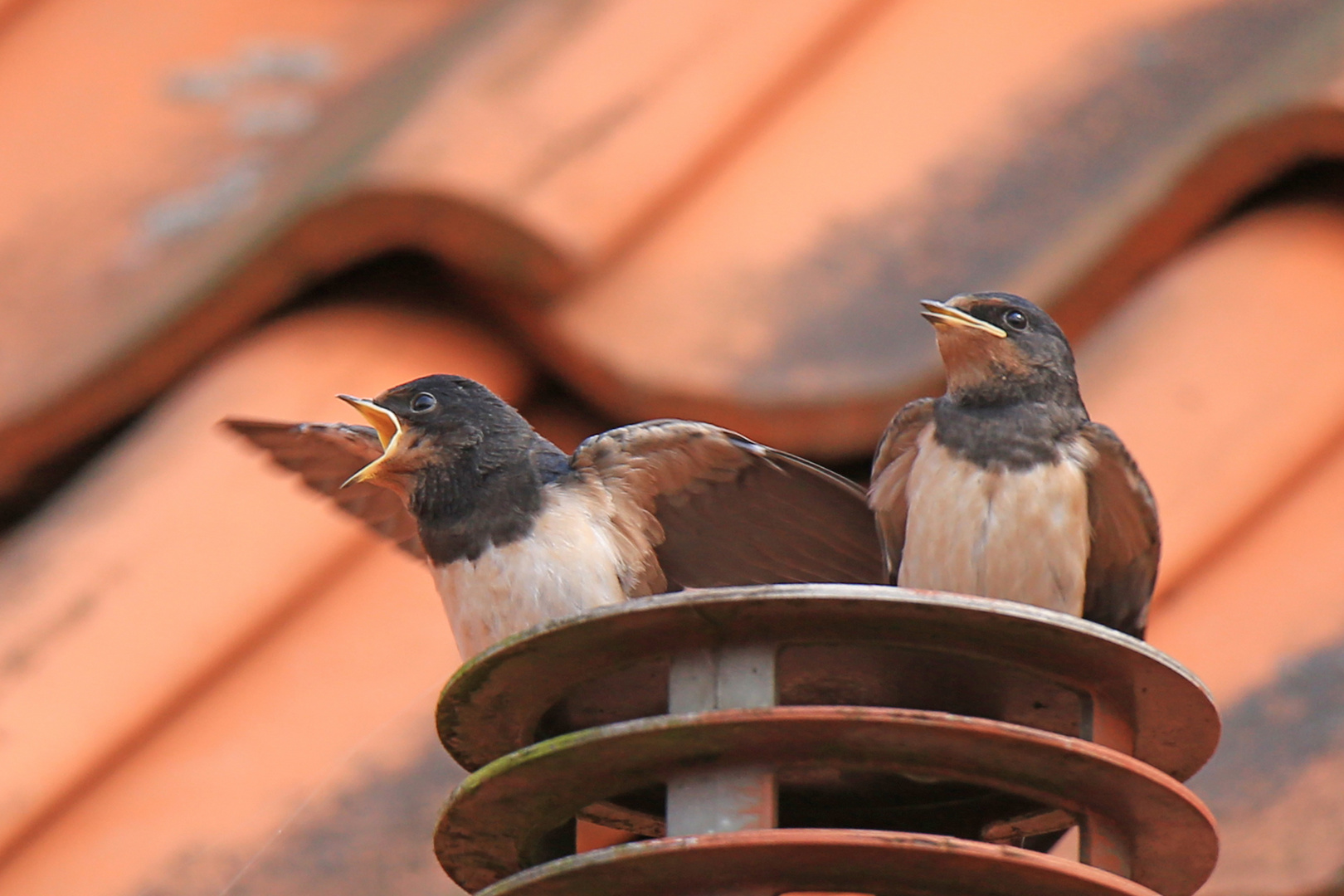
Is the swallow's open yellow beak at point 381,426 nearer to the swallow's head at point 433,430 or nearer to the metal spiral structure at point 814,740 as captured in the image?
the swallow's head at point 433,430

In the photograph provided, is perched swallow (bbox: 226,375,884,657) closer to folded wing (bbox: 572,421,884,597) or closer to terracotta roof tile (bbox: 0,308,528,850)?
folded wing (bbox: 572,421,884,597)

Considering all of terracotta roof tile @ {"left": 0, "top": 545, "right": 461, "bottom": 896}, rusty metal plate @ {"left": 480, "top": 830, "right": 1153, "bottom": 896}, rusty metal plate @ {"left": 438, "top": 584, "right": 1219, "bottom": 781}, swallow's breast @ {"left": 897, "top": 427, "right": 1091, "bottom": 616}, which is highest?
swallow's breast @ {"left": 897, "top": 427, "right": 1091, "bottom": 616}

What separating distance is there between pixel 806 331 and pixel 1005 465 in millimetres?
726

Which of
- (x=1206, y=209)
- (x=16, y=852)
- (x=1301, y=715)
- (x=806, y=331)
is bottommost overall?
(x=16, y=852)

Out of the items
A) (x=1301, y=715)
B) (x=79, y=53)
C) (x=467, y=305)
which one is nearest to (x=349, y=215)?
(x=467, y=305)

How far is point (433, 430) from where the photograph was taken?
3877mm

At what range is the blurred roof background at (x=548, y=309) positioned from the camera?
385 centimetres

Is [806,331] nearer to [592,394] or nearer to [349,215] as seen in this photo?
[592,394]

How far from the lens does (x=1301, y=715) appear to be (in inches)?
146

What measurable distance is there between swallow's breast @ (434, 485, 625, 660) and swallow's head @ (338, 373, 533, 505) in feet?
0.55

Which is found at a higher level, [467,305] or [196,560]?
[467,305]

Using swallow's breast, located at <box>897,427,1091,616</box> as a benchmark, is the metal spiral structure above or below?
below

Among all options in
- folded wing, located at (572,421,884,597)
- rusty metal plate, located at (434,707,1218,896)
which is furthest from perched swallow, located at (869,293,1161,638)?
rusty metal plate, located at (434,707,1218,896)

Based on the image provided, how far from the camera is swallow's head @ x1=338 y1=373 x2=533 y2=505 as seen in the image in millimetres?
3877
